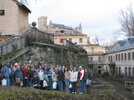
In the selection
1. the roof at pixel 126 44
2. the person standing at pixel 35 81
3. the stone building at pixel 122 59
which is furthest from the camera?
the roof at pixel 126 44

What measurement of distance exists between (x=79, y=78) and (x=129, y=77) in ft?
97.2

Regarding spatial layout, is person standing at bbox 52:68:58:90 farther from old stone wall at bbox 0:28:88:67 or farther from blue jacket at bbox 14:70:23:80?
old stone wall at bbox 0:28:88:67

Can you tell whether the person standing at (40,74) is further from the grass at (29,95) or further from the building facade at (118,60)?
the building facade at (118,60)

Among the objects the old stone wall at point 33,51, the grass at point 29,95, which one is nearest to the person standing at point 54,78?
the grass at point 29,95

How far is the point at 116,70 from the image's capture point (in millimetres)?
47969

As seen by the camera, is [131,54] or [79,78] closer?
[79,78]

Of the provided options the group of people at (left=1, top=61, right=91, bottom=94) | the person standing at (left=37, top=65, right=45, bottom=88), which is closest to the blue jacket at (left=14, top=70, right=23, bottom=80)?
the group of people at (left=1, top=61, right=91, bottom=94)

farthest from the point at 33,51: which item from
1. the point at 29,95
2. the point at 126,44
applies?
the point at 126,44

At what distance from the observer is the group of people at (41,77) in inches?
414

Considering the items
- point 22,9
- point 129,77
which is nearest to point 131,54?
point 129,77

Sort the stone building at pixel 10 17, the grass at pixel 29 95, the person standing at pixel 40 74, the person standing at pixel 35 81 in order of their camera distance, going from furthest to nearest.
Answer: the stone building at pixel 10 17, the person standing at pixel 40 74, the person standing at pixel 35 81, the grass at pixel 29 95

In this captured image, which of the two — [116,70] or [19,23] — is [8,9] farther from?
[116,70]

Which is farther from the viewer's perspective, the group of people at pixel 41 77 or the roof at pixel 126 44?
the roof at pixel 126 44

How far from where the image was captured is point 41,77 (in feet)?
36.7
